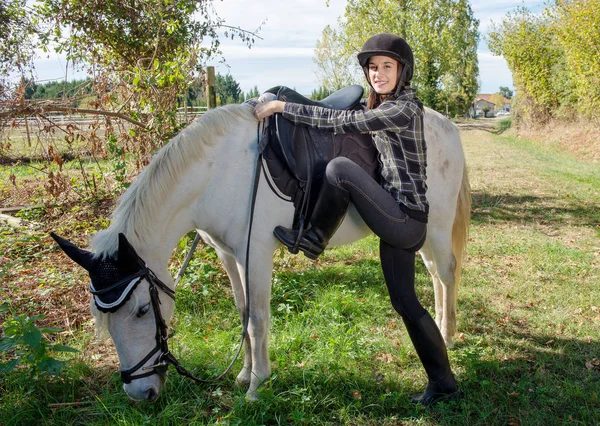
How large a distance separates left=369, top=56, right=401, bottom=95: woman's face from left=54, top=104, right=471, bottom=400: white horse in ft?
2.52

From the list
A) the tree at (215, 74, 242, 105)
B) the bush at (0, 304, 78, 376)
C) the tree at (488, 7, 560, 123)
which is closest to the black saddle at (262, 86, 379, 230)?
the bush at (0, 304, 78, 376)

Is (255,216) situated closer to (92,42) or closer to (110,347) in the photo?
(110,347)

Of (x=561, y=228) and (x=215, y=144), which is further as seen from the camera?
(x=561, y=228)

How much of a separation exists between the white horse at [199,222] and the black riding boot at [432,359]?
746mm

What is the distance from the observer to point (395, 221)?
7.66ft

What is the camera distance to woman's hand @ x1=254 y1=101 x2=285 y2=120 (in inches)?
99.6

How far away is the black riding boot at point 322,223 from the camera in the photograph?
2408mm

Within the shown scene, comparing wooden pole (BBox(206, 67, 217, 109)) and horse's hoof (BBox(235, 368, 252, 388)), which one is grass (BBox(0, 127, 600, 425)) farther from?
wooden pole (BBox(206, 67, 217, 109))

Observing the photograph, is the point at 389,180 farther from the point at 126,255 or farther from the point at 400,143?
the point at 126,255

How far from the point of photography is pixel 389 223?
233cm

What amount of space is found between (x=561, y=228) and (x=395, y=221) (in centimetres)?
552

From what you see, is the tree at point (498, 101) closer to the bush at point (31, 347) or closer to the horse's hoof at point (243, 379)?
the horse's hoof at point (243, 379)

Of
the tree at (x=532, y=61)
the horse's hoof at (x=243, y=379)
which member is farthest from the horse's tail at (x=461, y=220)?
the tree at (x=532, y=61)

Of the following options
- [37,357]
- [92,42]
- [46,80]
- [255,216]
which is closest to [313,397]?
[255,216]
